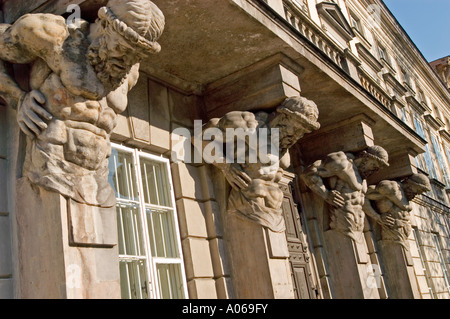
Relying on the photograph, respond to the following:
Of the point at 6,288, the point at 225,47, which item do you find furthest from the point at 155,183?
the point at 6,288

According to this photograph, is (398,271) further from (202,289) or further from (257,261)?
(202,289)

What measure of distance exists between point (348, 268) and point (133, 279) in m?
3.39

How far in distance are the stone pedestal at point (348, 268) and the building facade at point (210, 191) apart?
0.02m

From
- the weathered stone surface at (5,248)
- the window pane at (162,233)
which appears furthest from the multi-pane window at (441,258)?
the weathered stone surface at (5,248)

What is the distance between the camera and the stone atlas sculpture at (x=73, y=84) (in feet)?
11.5

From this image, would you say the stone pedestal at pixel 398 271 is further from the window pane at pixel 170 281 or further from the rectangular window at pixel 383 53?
the rectangular window at pixel 383 53

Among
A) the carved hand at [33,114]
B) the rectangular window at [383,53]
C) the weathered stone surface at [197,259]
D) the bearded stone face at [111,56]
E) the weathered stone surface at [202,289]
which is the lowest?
the weathered stone surface at [202,289]

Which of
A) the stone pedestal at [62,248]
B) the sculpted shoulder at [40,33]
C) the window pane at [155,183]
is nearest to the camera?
the stone pedestal at [62,248]

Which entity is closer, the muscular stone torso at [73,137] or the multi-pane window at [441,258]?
the muscular stone torso at [73,137]

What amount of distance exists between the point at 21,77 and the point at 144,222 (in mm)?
1736

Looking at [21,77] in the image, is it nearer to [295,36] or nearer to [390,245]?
[295,36]

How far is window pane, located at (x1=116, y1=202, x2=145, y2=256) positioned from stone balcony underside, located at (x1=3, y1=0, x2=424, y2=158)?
1.52 metres

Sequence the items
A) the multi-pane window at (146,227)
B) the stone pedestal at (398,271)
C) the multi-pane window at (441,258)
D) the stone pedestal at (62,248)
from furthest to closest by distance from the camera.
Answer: the multi-pane window at (441,258)
the stone pedestal at (398,271)
the multi-pane window at (146,227)
the stone pedestal at (62,248)
